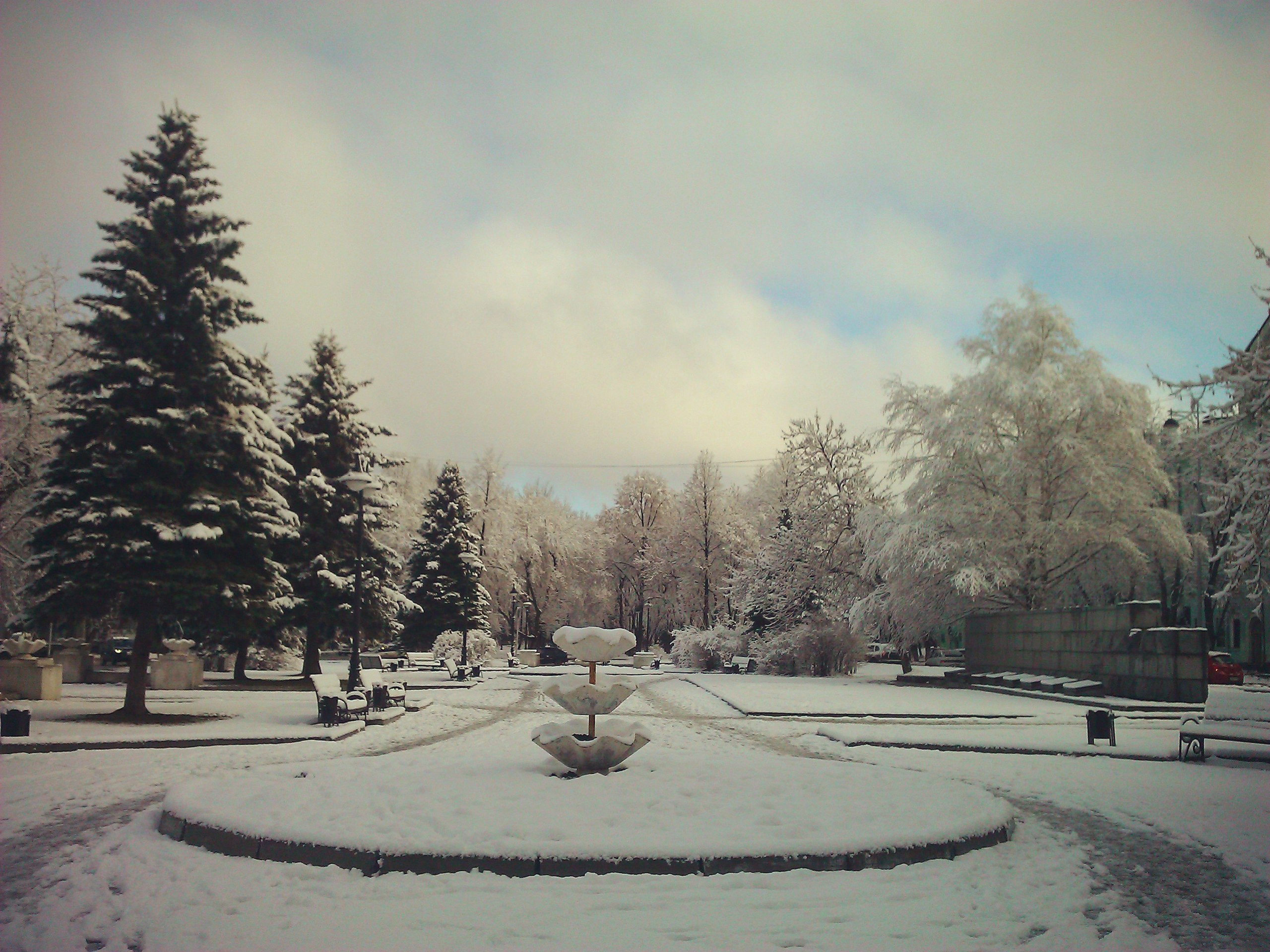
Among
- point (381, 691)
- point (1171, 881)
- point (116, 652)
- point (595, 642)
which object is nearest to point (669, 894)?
point (1171, 881)

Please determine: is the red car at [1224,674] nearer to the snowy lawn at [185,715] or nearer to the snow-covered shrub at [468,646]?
the snow-covered shrub at [468,646]

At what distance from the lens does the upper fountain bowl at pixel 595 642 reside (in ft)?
33.3

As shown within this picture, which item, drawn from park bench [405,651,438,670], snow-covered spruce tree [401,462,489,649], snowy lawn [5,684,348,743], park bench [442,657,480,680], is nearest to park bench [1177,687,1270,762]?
snowy lawn [5,684,348,743]

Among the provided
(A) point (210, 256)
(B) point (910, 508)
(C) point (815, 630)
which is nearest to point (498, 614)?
(C) point (815, 630)

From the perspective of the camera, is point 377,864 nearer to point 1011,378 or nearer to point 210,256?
point 210,256

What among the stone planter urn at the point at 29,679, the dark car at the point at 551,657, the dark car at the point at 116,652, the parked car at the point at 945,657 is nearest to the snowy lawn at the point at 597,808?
the stone planter urn at the point at 29,679

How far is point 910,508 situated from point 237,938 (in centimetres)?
3089

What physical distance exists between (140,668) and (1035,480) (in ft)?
92.1

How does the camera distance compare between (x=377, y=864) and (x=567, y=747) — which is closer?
(x=377, y=864)

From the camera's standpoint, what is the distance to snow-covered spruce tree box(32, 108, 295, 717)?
55.3 ft

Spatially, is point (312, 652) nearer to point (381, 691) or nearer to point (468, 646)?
point (381, 691)

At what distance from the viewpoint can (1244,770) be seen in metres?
12.6

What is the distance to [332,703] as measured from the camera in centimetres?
1728

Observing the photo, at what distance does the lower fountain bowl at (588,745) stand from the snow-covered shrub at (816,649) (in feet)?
87.2
